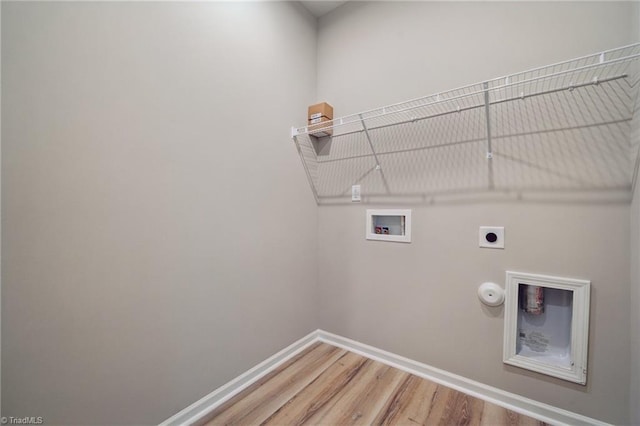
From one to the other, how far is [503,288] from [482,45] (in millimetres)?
1432

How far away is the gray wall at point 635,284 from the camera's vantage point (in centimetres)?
102

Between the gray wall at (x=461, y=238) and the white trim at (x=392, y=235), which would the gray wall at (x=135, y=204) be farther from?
the white trim at (x=392, y=235)

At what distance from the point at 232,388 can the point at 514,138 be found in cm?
220

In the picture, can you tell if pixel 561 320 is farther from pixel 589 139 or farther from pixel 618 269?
pixel 589 139

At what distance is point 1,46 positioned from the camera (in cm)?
81

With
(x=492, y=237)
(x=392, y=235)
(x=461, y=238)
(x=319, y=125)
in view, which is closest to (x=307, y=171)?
(x=319, y=125)

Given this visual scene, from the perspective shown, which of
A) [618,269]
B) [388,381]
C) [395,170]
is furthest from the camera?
[395,170]

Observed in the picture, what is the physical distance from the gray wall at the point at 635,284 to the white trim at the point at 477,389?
243mm

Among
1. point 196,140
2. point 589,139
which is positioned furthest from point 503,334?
point 196,140

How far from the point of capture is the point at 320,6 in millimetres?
2033

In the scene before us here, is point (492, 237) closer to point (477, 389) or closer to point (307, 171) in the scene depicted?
point (477, 389)

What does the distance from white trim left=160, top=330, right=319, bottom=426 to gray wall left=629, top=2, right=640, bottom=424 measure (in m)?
1.79

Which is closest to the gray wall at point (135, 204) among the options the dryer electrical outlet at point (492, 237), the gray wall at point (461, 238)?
the gray wall at point (461, 238)

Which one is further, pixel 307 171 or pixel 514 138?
pixel 307 171
